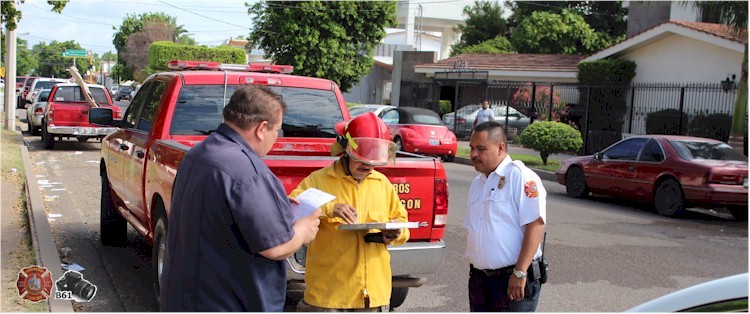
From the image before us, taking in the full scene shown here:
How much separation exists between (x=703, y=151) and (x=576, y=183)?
9.20 feet

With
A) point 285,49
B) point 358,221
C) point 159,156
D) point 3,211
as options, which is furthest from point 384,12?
point 358,221

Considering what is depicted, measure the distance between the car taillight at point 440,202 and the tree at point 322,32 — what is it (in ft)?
107

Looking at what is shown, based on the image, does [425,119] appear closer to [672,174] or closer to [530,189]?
[672,174]

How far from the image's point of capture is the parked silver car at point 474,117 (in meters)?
30.1

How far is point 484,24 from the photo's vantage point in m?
54.6

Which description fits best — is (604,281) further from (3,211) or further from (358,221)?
(3,211)

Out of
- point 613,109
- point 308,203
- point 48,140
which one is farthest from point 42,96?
point 308,203

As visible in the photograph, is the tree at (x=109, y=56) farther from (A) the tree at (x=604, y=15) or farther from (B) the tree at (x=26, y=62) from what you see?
(A) the tree at (x=604, y=15)

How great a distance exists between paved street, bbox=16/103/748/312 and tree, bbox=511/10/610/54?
31.7 m

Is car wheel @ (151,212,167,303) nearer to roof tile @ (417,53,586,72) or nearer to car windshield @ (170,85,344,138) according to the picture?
car windshield @ (170,85,344,138)

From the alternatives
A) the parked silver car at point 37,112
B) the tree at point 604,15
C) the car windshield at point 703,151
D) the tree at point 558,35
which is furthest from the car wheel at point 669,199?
the tree at point 604,15

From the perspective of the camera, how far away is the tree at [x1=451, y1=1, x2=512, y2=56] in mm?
54438

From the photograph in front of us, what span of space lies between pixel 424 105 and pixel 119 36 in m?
61.8

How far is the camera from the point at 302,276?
548 cm
